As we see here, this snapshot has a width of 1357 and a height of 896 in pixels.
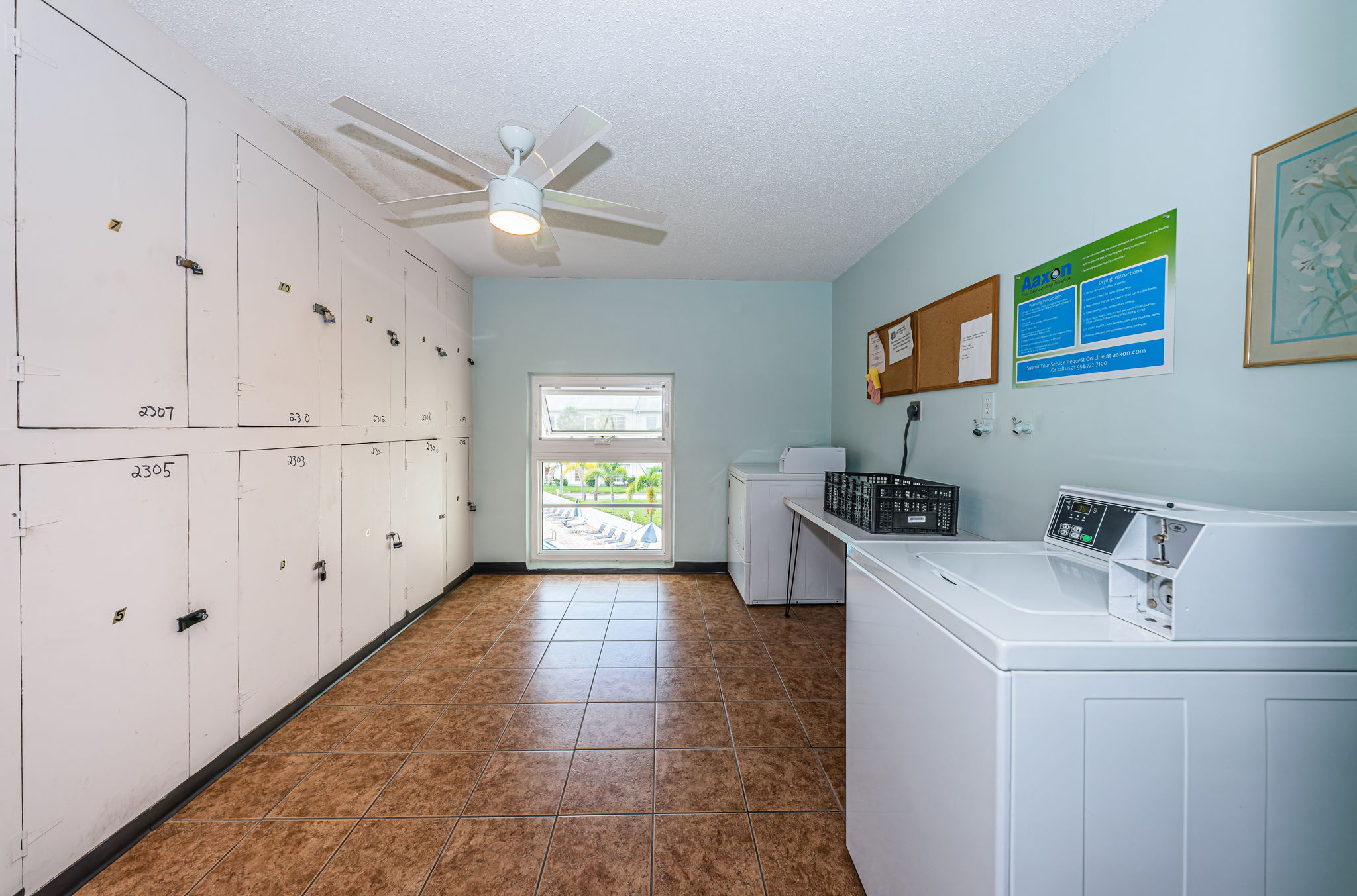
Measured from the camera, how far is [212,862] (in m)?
1.57

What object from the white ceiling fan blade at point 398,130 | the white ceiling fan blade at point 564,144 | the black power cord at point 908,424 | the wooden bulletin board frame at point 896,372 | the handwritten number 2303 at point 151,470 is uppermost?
the white ceiling fan blade at point 564,144

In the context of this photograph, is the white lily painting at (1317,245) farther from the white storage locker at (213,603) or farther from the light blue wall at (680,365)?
the light blue wall at (680,365)

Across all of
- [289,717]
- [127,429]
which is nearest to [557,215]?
[127,429]

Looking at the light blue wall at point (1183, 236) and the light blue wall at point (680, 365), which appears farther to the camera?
the light blue wall at point (680, 365)

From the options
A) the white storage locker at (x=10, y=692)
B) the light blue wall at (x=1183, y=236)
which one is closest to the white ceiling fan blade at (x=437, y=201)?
the white storage locker at (x=10, y=692)

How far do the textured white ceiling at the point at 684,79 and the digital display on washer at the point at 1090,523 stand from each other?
1.46m

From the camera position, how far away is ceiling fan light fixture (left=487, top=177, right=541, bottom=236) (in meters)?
2.01

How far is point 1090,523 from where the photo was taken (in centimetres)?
135

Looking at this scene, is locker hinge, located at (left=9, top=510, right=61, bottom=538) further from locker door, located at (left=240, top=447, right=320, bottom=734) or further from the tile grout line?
the tile grout line

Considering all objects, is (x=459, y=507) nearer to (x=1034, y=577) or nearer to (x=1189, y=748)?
(x=1034, y=577)

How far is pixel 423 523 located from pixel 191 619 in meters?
1.76

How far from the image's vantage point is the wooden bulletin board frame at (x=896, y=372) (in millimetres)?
3012

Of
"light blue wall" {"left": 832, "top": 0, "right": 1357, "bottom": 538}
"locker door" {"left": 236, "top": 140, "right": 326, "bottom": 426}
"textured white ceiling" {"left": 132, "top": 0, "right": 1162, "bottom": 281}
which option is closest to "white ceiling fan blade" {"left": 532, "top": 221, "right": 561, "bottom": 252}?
"textured white ceiling" {"left": 132, "top": 0, "right": 1162, "bottom": 281}

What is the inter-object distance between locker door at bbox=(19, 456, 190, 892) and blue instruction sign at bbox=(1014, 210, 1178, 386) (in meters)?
3.10
